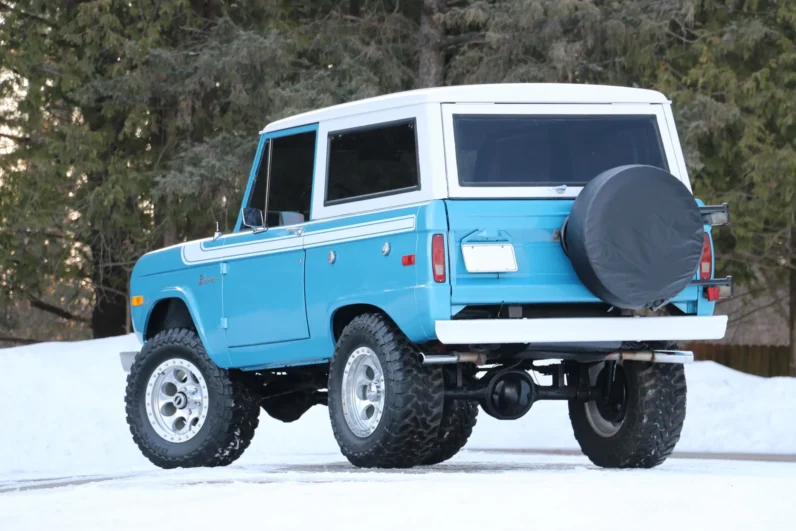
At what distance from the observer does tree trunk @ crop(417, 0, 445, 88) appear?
26109 mm

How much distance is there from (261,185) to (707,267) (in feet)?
11.3

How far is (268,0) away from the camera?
27.4 metres

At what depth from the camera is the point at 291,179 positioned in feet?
37.9

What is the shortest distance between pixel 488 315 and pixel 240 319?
2418 millimetres

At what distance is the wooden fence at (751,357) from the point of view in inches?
1278

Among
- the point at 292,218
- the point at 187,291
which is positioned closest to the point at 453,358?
the point at 292,218

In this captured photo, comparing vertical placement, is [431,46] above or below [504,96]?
above

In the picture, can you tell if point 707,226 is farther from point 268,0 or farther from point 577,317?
point 268,0

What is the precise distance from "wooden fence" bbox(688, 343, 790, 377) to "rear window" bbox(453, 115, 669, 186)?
21.8 metres

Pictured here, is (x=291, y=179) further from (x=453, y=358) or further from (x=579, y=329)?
(x=579, y=329)

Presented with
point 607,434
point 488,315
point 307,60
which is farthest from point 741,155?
point 488,315

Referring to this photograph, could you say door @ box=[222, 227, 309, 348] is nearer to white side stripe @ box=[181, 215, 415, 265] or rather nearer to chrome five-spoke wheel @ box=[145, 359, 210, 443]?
white side stripe @ box=[181, 215, 415, 265]

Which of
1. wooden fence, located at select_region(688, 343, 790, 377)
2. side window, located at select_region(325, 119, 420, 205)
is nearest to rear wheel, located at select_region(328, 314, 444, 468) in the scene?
side window, located at select_region(325, 119, 420, 205)

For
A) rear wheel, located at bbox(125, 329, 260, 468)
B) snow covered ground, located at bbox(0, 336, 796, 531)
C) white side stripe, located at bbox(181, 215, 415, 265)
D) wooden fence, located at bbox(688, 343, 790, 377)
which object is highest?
white side stripe, located at bbox(181, 215, 415, 265)
